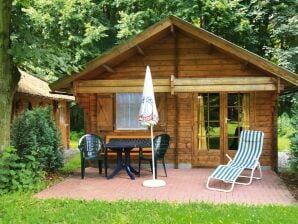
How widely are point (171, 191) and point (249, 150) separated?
8.59 feet

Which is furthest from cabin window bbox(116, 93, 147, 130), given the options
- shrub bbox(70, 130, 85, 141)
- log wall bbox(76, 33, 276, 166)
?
shrub bbox(70, 130, 85, 141)

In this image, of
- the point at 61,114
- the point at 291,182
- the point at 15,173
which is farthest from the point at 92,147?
the point at 61,114

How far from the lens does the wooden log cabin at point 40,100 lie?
14.5 meters

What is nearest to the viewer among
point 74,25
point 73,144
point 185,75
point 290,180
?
point 290,180

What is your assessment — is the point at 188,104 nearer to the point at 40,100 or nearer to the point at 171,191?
the point at 171,191

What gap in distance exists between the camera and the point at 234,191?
8727 mm

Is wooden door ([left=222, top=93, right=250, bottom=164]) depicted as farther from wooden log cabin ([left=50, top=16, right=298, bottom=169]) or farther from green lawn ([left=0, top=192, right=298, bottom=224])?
green lawn ([left=0, top=192, right=298, bottom=224])

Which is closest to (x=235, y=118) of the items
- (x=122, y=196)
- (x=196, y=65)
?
(x=196, y=65)

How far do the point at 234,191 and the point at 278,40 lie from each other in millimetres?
11610

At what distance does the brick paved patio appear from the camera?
8.08 metres

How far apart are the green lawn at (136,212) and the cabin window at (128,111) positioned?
4.87 m

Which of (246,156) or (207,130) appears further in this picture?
(207,130)

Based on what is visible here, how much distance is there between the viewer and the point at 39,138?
10547mm

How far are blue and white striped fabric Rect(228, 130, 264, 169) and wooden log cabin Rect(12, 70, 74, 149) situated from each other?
568cm
